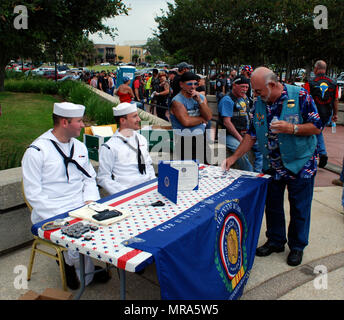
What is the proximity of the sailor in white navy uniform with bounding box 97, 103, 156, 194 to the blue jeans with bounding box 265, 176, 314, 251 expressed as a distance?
1418mm

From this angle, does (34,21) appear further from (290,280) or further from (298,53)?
(298,53)

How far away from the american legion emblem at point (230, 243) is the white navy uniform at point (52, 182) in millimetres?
1231

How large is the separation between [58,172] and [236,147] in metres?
3.11

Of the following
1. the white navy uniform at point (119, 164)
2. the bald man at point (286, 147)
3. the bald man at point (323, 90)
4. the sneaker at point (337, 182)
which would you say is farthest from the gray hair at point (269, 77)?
the bald man at point (323, 90)

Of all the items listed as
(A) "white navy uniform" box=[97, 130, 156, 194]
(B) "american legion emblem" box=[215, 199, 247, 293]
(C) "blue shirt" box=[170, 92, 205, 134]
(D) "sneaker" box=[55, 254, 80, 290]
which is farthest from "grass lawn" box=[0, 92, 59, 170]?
(B) "american legion emblem" box=[215, 199, 247, 293]

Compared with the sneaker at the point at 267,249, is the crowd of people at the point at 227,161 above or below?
above

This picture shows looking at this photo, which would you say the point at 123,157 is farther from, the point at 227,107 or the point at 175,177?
the point at 227,107

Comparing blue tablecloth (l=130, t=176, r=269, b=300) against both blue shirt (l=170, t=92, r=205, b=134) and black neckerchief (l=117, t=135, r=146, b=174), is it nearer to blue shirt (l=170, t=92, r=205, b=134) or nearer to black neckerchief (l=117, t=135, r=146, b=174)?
black neckerchief (l=117, t=135, r=146, b=174)

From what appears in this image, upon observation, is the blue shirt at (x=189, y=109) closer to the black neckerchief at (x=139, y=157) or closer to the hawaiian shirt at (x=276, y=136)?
the black neckerchief at (x=139, y=157)

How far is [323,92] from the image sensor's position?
7684 millimetres

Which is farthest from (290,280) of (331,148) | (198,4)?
(198,4)

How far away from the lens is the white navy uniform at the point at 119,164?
12.2 ft

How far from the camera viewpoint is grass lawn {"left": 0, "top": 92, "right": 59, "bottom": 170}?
16.5ft
